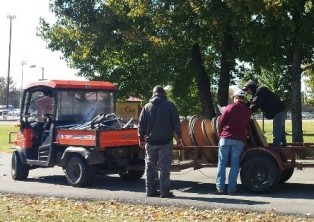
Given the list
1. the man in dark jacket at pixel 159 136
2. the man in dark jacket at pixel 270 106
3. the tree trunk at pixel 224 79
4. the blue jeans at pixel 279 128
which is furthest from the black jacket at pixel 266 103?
the tree trunk at pixel 224 79

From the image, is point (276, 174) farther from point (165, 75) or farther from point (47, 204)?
point (165, 75)

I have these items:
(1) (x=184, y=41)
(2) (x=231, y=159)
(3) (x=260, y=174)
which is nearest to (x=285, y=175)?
(3) (x=260, y=174)

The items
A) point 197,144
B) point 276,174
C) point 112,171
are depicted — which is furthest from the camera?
point 112,171

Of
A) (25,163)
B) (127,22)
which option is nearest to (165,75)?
(127,22)

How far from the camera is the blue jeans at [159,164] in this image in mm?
10961

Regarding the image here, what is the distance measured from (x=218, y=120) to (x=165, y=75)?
13.7 m

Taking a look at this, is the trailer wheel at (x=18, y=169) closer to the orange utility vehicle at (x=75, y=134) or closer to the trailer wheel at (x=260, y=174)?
the orange utility vehicle at (x=75, y=134)

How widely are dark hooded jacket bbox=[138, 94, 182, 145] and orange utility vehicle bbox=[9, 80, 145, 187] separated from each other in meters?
1.57

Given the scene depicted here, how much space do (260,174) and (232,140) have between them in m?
0.84

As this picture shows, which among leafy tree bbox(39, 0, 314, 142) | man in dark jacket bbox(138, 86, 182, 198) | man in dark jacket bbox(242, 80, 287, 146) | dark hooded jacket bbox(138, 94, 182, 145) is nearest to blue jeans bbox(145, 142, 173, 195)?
man in dark jacket bbox(138, 86, 182, 198)

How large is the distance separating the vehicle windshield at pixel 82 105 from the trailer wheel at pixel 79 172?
1208 mm

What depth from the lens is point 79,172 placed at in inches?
506

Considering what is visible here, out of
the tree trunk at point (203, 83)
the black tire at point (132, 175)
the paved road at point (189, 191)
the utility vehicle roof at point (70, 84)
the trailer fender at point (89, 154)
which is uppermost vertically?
the tree trunk at point (203, 83)

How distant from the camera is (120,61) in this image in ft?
94.8
